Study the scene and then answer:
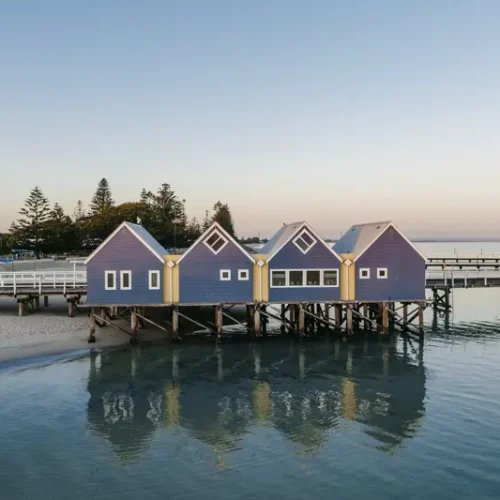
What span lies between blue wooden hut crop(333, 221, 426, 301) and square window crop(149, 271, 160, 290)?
1358 cm

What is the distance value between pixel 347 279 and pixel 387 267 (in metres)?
3.11

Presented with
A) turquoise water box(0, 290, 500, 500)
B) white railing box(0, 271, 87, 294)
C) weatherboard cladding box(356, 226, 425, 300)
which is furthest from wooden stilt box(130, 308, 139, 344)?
weatherboard cladding box(356, 226, 425, 300)

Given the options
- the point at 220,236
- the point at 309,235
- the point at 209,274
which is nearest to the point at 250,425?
the point at 209,274

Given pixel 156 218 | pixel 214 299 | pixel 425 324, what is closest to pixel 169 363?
pixel 214 299

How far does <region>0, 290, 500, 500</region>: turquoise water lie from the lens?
1616 centimetres

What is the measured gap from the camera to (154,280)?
116 feet

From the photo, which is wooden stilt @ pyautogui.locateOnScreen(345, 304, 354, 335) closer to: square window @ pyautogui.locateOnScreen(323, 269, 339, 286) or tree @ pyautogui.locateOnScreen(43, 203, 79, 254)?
square window @ pyautogui.locateOnScreen(323, 269, 339, 286)

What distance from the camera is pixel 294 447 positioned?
738 inches

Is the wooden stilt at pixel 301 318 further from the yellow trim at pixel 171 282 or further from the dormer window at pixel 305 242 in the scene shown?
the yellow trim at pixel 171 282

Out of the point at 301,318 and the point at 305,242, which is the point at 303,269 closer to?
the point at 305,242

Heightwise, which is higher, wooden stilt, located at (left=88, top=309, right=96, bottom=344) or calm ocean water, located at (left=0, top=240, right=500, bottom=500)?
wooden stilt, located at (left=88, top=309, right=96, bottom=344)

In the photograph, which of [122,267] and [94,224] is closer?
[122,267]

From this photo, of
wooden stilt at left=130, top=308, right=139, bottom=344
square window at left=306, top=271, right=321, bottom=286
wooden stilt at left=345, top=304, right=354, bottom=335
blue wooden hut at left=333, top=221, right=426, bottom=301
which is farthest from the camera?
wooden stilt at left=345, top=304, right=354, bottom=335

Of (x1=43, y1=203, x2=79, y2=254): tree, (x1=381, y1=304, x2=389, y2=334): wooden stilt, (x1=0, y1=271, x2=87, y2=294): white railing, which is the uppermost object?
(x1=43, y1=203, x2=79, y2=254): tree
